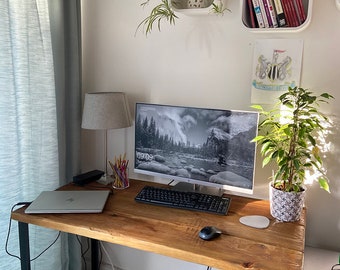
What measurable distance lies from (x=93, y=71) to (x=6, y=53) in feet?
2.02

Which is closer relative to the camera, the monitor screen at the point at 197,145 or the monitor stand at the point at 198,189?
the monitor screen at the point at 197,145

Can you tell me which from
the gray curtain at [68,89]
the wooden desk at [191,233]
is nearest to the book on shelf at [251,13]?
the wooden desk at [191,233]

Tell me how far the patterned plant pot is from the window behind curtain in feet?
3.99

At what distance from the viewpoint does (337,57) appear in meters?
1.47

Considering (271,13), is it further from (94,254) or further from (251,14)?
(94,254)

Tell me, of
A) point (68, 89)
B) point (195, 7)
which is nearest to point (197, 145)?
point (195, 7)

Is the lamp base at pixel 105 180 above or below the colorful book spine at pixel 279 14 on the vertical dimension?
below

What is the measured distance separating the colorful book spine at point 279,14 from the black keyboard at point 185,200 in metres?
0.88

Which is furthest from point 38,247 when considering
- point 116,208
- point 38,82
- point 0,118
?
point 38,82

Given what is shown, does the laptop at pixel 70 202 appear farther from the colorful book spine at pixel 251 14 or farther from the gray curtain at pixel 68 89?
the colorful book spine at pixel 251 14

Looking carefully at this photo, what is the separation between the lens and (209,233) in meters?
1.25

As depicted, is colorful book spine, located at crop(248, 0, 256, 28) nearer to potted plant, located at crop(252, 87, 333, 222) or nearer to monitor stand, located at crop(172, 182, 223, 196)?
potted plant, located at crop(252, 87, 333, 222)

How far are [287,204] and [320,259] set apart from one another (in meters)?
0.33

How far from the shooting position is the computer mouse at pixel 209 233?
1.24m
